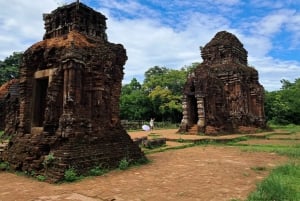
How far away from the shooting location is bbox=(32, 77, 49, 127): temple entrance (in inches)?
364

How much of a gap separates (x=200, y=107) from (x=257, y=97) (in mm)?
7569

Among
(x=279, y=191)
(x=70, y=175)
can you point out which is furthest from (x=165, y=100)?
(x=279, y=191)

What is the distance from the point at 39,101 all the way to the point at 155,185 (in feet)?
18.3

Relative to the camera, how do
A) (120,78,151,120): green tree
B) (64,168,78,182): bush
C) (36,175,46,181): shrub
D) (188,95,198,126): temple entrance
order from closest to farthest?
(64,168,78,182): bush → (36,175,46,181): shrub → (188,95,198,126): temple entrance → (120,78,151,120): green tree

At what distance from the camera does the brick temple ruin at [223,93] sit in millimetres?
18922

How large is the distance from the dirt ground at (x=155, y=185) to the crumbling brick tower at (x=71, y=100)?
2.08 ft

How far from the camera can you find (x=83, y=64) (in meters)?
7.97

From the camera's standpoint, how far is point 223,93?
2034 cm

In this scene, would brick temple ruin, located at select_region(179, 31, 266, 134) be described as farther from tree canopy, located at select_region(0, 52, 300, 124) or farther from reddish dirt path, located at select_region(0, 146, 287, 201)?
tree canopy, located at select_region(0, 52, 300, 124)

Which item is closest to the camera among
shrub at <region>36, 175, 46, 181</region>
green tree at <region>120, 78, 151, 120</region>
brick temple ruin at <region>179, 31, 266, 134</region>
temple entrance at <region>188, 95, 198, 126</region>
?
shrub at <region>36, 175, 46, 181</region>

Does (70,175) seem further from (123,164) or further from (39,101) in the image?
(39,101)

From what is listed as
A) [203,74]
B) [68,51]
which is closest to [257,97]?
[203,74]

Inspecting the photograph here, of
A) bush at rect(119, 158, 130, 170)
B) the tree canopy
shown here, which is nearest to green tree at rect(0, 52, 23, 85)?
the tree canopy

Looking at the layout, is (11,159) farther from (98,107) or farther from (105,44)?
(105,44)
